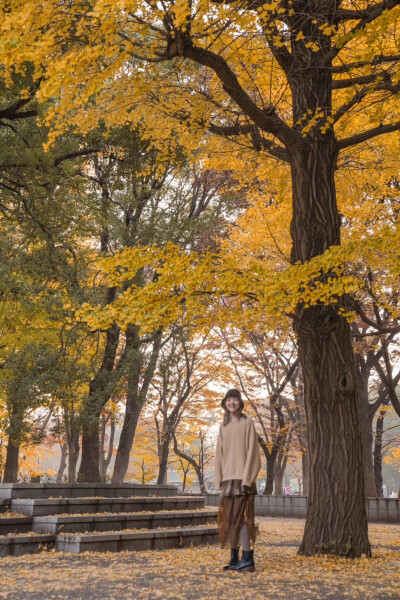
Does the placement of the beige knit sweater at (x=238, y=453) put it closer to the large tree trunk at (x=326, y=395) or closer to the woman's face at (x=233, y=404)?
the woman's face at (x=233, y=404)

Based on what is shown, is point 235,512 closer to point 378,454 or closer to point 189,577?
point 189,577

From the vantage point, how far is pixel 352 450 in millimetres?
6441

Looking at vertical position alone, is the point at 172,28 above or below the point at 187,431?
above

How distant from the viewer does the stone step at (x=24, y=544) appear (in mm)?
6402

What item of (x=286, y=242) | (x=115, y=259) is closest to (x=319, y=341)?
(x=115, y=259)

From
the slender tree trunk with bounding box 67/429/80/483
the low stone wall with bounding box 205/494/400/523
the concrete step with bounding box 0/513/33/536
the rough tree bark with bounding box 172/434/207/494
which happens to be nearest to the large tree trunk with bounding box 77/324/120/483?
the slender tree trunk with bounding box 67/429/80/483

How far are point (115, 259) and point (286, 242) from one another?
18.4 feet

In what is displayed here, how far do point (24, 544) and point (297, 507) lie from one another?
10281 millimetres

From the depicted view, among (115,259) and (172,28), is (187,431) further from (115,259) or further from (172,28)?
(172,28)

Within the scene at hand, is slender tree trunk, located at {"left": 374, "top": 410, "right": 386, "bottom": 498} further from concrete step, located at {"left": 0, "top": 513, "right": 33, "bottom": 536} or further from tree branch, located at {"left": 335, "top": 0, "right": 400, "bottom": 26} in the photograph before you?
tree branch, located at {"left": 335, "top": 0, "right": 400, "bottom": 26}

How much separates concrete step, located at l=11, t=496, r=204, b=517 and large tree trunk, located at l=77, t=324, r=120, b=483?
2.85m

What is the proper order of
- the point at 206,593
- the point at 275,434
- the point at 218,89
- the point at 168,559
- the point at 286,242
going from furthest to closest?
1. the point at 275,434
2. the point at 286,242
3. the point at 218,89
4. the point at 168,559
5. the point at 206,593

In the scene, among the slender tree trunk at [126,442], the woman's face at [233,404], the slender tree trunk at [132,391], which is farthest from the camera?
the slender tree trunk at [126,442]

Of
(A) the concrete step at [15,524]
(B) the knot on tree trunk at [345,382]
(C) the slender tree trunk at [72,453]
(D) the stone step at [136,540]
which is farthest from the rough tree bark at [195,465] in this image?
(B) the knot on tree trunk at [345,382]
